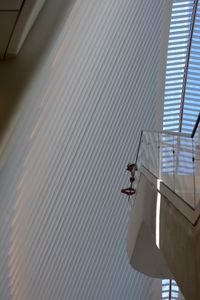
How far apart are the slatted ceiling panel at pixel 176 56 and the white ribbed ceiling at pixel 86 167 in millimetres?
1565

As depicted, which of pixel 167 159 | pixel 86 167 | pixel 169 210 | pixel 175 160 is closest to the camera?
pixel 169 210

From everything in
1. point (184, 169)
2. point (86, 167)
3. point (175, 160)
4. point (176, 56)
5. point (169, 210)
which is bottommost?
point (169, 210)

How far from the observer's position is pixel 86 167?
13.8 m

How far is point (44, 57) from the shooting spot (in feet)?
21.5

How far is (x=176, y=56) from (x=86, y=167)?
4495 millimetres

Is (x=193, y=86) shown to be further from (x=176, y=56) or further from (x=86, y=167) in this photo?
(x=86, y=167)

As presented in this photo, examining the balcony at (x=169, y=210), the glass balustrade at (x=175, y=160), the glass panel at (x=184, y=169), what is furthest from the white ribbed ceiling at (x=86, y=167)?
the glass panel at (x=184, y=169)

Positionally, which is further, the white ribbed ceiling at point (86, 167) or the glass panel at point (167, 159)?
the white ribbed ceiling at point (86, 167)

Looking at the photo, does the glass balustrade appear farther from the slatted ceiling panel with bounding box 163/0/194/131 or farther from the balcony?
the slatted ceiling panel with bounding box 163/0/194/131

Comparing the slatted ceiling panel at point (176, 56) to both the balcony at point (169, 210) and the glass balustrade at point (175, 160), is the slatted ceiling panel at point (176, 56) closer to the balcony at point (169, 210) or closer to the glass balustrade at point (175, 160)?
the balcony at point (169, 210)

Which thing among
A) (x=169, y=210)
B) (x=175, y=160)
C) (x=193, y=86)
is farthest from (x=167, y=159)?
(x=193, y=86)

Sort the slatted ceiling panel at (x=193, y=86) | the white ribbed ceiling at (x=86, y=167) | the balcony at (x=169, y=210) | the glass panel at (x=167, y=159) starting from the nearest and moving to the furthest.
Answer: the balcony at (x=169, y=210), the glass panel at (x=167, y=159), the white ribbed ceiling at (x=86, y=167), the slatted ceiling panel at (x=193, y=86)

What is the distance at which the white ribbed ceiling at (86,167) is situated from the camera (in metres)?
11.1

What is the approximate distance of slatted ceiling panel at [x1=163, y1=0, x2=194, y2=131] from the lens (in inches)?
593
